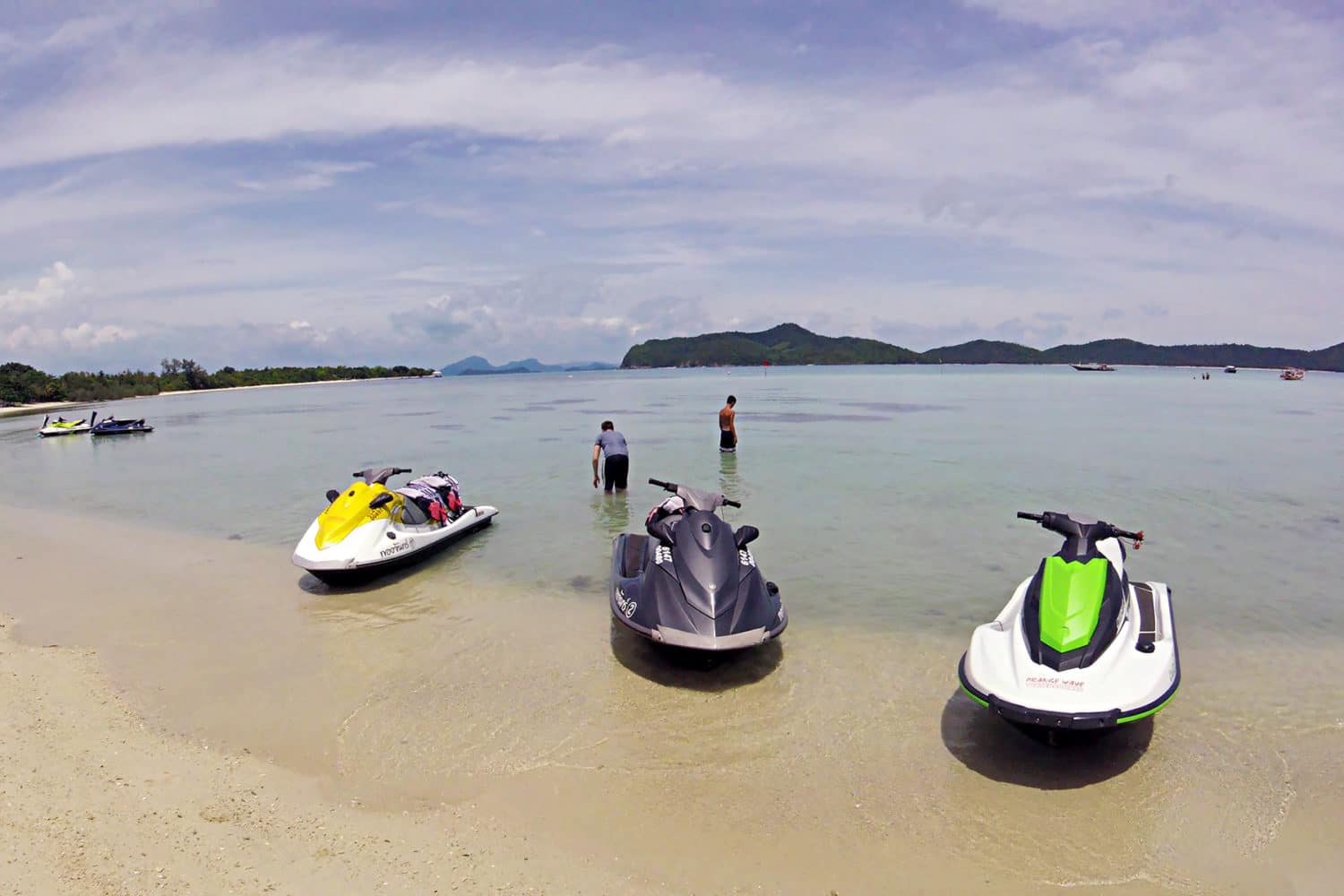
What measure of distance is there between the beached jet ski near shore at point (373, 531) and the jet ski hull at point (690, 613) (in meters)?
3.74

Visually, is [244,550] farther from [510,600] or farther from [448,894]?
[448,894]

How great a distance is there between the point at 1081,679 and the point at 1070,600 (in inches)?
24.8

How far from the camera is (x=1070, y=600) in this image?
17.9ft

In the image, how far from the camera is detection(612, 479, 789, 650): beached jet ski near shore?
6410 millimetres

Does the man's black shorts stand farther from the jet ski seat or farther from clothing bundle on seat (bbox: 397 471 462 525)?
the jet ski seat

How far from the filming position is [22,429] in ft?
138

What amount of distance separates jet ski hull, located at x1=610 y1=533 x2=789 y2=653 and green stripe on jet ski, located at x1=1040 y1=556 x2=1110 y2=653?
7.20ft

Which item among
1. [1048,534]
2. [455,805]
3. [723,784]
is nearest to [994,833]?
[723,784]

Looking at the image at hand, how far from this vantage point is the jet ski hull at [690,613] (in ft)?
20.8

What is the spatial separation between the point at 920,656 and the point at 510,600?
4.76 meters

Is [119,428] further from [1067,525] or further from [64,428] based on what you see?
[1067,525]

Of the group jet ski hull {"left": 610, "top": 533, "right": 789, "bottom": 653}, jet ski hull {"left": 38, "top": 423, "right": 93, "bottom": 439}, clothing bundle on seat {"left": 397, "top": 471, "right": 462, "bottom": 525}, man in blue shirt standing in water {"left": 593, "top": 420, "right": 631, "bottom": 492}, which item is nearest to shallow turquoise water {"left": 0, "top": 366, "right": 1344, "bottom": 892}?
man in blue shirt standing in water {"left": 593, "top": 420, "right": 631, "bottom": 492}

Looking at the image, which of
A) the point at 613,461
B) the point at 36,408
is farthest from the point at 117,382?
the point at 613,461

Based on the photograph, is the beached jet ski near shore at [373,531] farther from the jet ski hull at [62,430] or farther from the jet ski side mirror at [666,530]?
the jet ski hull at [62,430]
